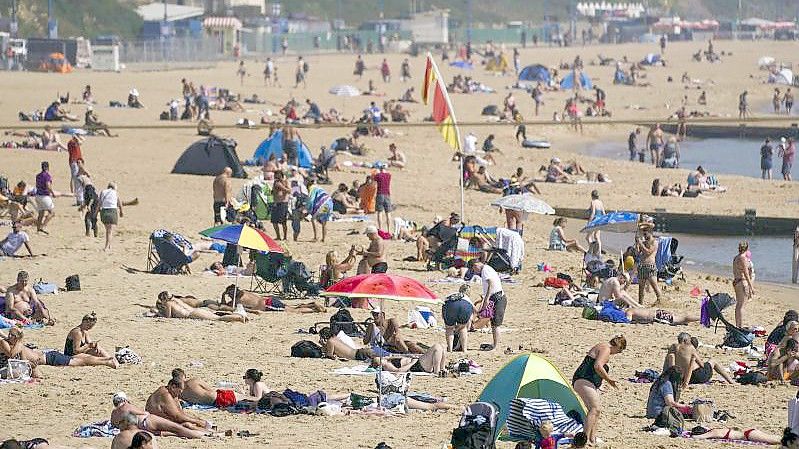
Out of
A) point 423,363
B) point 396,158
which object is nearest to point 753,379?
point 423,363

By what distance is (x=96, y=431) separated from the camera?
1280 centimetres

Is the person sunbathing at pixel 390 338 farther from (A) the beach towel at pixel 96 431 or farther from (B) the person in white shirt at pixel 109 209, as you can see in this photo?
(B) the person in white shirt at pixel 109 209

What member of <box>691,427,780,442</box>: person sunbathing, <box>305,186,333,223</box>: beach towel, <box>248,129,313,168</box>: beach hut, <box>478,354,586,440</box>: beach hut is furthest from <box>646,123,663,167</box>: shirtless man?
<box>478,354,586,440</box>: beach hut

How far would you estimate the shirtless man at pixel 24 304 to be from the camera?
55.8 ft

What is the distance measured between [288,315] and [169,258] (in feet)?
9.55

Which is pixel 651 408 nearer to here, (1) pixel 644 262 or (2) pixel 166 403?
(2) pixel 166 403

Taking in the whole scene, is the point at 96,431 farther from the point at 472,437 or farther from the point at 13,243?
the point at 13,243

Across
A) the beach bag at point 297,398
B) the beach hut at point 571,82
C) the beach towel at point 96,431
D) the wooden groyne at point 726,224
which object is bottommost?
the wooden groyne at point 726,224

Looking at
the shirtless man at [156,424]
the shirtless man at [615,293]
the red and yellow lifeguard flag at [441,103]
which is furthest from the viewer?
the red and yellow lifeguard flag at [441,103]

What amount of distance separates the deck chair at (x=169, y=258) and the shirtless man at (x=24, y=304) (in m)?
3.43

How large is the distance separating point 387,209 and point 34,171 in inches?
312

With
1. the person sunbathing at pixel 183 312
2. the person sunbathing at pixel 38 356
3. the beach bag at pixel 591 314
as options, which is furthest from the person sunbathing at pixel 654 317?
the person sunbathing at pixel 38 356

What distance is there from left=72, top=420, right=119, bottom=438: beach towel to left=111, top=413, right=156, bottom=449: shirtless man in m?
0.83

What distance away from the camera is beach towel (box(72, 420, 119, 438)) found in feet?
41.8
